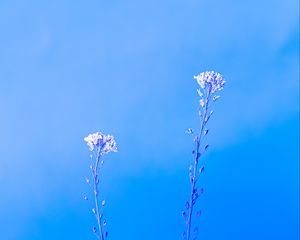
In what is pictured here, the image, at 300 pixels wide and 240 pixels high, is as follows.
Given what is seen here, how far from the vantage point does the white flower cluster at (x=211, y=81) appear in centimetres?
533

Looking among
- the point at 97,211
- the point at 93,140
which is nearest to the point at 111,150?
the point at 93,140

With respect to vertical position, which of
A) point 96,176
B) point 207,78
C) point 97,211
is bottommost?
point 97,211

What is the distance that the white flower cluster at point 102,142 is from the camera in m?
5.61

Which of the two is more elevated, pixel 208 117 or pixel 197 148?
pixel 208 117

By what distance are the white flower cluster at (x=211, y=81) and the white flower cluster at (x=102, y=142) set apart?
137 cm

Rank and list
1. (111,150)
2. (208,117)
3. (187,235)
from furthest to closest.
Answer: (111,150), (208,117), (187,235)

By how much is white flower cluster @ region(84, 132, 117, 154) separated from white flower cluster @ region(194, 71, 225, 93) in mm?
1370

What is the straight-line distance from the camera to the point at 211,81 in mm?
5359

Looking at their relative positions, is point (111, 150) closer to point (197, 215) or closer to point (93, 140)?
point (93, 140)

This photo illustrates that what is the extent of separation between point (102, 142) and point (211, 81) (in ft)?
5.24

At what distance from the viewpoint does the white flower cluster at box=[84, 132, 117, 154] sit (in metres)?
5.61

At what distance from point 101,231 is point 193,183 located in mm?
1204

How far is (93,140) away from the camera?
5656 mm

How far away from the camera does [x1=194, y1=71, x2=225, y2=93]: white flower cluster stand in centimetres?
533
